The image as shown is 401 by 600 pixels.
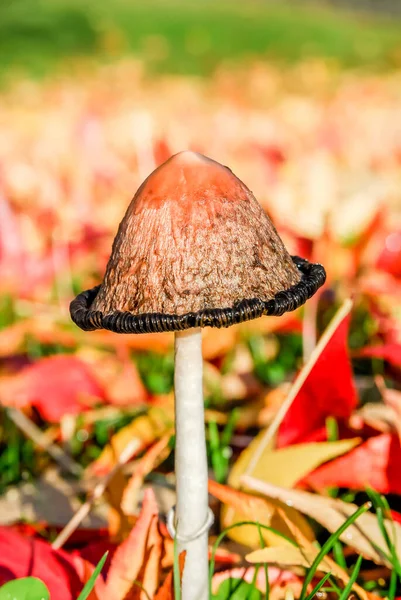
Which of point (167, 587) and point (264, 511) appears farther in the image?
point (264, 511)

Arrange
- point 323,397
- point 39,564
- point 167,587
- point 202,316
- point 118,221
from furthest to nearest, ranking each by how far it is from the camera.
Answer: point 118,221 → point 323,397 → point 39,564 → point 167,587 → point 202,316

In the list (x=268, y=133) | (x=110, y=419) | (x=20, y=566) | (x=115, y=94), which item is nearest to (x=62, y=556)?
(x=20, y=566)

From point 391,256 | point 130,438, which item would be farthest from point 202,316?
point 391,256

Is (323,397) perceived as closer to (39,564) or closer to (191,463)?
(191,463)

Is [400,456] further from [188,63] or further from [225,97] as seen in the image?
[188,63]

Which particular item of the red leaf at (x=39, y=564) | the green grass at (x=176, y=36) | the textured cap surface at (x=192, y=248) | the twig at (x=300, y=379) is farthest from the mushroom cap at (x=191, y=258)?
the green grass at (x=176, y=36)
